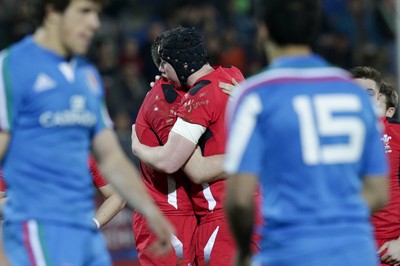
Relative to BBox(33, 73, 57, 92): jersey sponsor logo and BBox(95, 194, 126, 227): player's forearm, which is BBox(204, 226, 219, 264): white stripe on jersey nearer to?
BBox(95, 194, 126, 227): player's forearm

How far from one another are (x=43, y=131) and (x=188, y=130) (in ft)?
7.78

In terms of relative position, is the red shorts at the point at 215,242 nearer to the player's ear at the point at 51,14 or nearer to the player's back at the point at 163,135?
the player's back at the point at 163,135

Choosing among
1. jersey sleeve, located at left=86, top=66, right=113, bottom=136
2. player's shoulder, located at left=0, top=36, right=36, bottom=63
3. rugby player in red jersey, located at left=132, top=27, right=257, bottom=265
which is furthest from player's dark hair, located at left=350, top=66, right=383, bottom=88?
player's shoulder, located at left=0, top=36, right=36, bottom=63

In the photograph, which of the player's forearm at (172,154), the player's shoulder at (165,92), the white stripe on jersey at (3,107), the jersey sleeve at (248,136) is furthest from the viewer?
the player's shoulder at (165,92)

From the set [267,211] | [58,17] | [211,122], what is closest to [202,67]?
[211,122]

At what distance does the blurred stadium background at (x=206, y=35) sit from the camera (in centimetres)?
1606

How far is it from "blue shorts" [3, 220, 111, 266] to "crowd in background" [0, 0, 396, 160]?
9841mm

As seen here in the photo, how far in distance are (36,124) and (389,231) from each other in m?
3.49

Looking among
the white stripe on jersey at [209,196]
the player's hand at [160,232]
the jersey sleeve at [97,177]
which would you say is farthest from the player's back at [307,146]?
the jersey sleeve at [97,177]

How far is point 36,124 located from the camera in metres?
4.84

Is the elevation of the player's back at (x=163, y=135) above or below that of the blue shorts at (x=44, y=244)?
below

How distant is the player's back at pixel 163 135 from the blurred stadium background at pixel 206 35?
670 cm

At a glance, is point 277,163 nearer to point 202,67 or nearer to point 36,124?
point 36,124

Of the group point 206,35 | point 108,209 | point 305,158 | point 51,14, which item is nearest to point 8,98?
point 51,14
